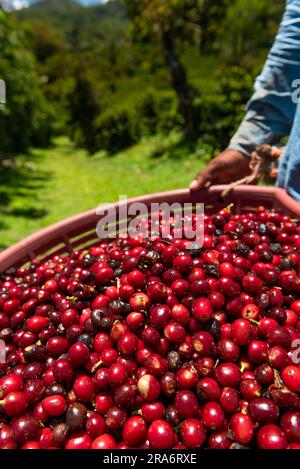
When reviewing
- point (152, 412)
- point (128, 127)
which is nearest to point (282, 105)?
point (152, 412)

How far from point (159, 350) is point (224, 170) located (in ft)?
5.90

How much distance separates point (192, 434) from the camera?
1.46 metres

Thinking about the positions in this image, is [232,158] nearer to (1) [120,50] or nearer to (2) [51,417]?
(2) [51,417]

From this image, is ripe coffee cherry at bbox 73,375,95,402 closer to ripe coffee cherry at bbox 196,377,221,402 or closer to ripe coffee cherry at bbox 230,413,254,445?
ripe coffee cherry at bbox 196,377,221,402

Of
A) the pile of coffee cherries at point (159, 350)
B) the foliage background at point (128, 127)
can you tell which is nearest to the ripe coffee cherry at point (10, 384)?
the pile of coffee cherries at point (159, 350)

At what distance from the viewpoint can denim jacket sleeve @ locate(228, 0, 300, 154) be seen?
285cm

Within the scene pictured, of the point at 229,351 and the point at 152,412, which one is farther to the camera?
the point at 229,351

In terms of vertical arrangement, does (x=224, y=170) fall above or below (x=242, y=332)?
above

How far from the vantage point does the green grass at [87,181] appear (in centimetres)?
1010

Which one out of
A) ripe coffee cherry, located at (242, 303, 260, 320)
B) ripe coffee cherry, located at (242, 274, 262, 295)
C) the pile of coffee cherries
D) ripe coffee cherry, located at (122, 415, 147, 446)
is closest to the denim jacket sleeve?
the pile of coffee cherries

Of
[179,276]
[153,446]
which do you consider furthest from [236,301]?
[153,446]

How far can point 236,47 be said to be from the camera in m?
50.8

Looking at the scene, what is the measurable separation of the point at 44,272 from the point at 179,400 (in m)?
1.22

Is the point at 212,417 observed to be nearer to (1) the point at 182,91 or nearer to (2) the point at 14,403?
(2) the point at 14,403
